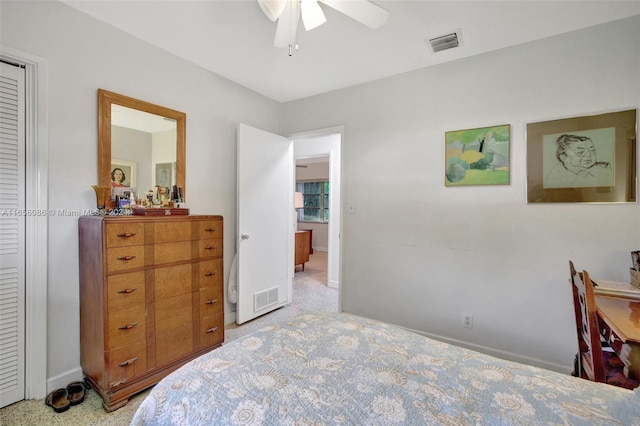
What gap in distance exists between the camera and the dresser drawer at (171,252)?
1964 millimetres

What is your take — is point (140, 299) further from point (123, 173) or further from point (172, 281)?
point (123, 173)

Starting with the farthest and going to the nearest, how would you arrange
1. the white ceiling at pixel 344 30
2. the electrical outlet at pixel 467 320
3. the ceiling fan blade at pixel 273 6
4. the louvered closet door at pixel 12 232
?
the electrical outlet at pixel 467 320
the white ceiling at pixel 344 30
the louvered closet door at pixel 12 232
the ceiling fan blade at pixel 273 6

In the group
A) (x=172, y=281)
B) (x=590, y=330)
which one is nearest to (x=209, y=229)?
(x=172, y=281)

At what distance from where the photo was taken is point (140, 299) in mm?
1867

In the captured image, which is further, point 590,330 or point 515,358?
point 515,358

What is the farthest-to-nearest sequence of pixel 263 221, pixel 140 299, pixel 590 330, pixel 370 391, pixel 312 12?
pixel 263 221 → pixel 140 299 → pixel 312 12 → pixel 590 330 → pixel 370 391

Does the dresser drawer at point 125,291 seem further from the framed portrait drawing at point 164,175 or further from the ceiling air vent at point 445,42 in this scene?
the ceiling air vent at point 445,42

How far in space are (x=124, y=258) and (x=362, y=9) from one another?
2056 mm

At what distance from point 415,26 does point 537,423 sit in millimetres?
2327

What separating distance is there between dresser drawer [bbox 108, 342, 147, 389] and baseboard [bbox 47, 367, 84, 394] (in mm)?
494

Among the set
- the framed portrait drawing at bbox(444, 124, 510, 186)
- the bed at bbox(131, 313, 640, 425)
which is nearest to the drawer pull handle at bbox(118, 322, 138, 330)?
the bed at bbox(131, 313, 640, 425)

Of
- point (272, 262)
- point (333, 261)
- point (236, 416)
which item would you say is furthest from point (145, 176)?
point (333, 261)

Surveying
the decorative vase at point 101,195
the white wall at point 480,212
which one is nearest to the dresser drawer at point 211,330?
the decorative vase at point 101,195

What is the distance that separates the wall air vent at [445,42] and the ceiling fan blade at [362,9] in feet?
2.69
